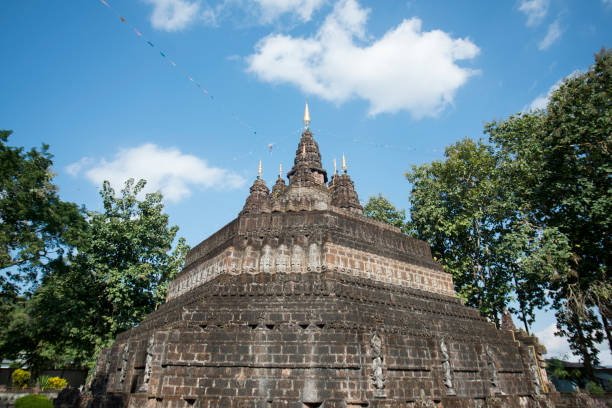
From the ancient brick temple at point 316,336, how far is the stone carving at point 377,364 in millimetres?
36

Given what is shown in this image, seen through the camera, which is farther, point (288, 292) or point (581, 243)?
point (581, 243)

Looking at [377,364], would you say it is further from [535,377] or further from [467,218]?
[467,218]

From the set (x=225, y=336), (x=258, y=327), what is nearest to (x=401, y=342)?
(x=258, y=327)

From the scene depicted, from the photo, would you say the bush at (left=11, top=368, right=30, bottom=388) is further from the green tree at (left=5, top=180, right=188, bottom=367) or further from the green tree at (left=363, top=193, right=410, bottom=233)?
the green tree at (left=363, top=193, right=410, bottom=233)

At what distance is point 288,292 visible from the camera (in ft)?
49.1

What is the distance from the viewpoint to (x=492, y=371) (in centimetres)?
1711

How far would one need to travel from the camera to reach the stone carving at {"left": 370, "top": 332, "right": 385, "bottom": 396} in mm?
12742

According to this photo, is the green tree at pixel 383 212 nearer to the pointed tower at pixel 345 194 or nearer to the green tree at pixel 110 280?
the pointed tower at pixel 345 194

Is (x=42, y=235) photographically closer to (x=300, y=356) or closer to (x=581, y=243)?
(x=300, y=356)

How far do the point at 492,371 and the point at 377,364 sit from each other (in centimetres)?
791

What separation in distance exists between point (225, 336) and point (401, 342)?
711 cm

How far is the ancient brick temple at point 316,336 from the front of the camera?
12.8 m

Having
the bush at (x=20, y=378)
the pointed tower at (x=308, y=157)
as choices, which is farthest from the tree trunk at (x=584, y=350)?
the bush at (x=20, y=378)

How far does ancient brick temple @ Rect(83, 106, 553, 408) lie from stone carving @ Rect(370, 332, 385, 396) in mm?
36
